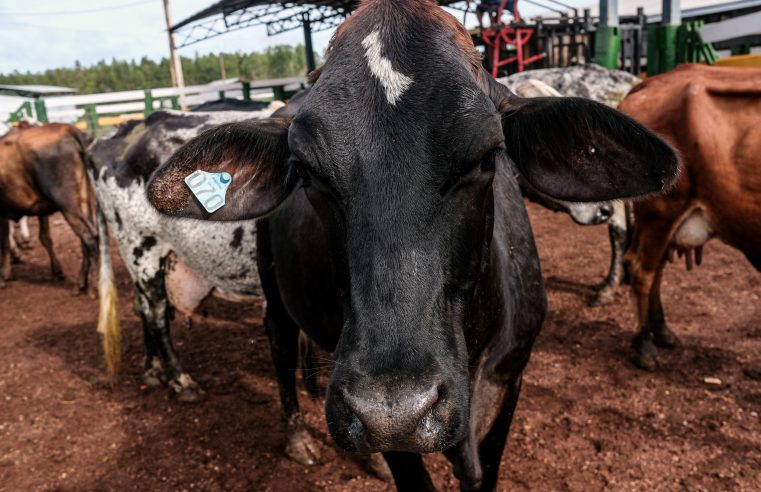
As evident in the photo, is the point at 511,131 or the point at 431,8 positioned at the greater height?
the point at 431,8

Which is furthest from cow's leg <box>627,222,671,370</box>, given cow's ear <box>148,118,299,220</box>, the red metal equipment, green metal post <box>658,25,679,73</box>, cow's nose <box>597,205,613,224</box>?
the red metal equipment

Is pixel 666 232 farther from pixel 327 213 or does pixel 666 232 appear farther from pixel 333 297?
pixel 327 213

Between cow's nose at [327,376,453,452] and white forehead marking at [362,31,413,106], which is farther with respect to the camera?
white forehead marking at [362,31,413,106]

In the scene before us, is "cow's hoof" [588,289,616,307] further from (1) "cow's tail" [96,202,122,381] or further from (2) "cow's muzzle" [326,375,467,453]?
(2) "cow's muzzle" [326,375,467,453]

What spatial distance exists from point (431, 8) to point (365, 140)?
2.02 feet

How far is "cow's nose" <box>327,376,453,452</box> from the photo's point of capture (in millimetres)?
1180

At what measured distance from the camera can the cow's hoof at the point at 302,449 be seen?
3.22 m

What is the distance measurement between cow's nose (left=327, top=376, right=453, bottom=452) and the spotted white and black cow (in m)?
2.44

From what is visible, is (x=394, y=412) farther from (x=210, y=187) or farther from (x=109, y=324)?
(x=109, y=324)

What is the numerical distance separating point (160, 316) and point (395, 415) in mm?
3274

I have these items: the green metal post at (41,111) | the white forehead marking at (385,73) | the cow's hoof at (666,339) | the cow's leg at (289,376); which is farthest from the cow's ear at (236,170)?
the green metal post at (41,111)

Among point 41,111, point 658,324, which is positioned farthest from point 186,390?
point 41,111

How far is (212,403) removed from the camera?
3.96m

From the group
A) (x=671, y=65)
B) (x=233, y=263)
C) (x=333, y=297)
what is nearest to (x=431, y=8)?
(x=333, y=297)
